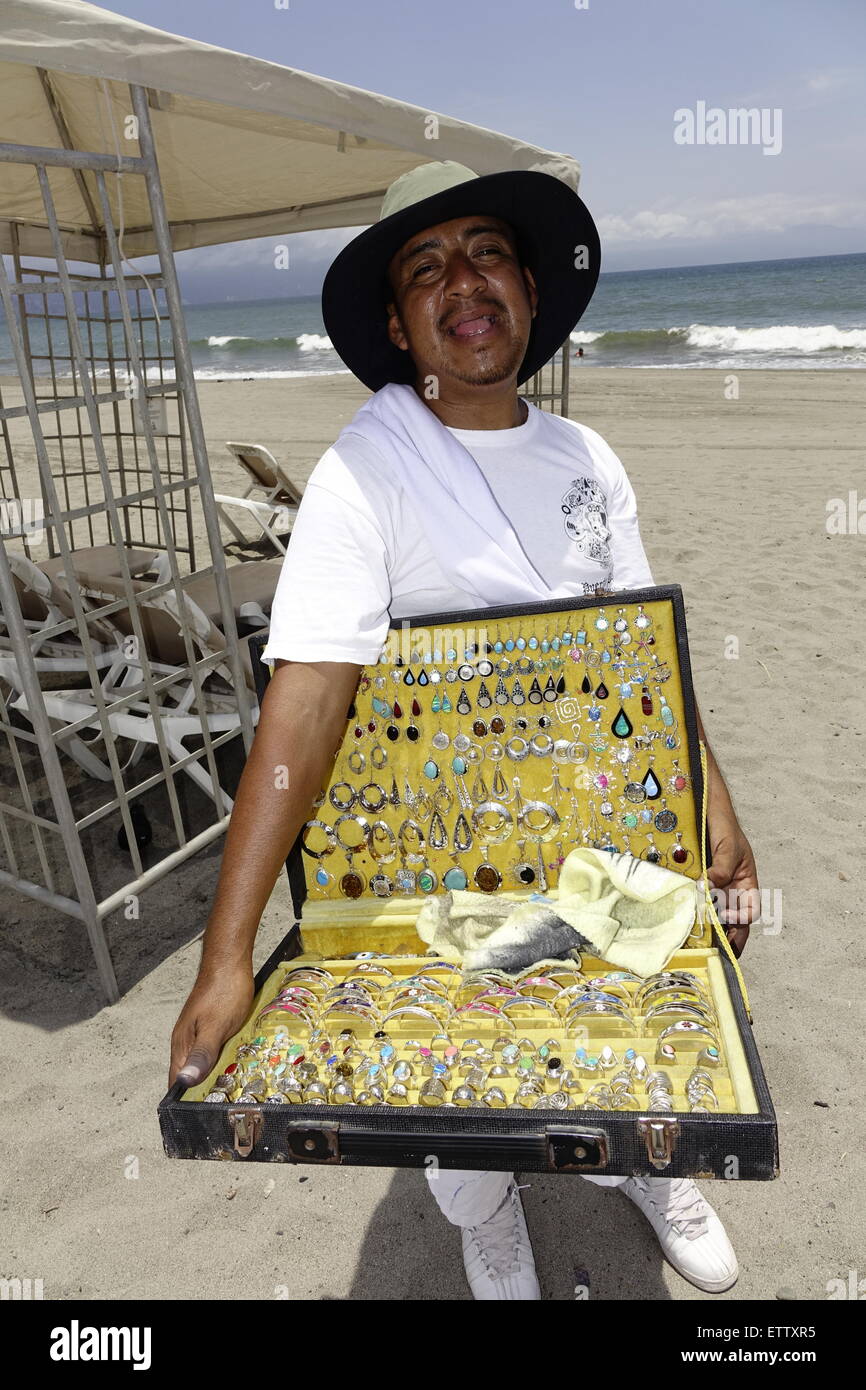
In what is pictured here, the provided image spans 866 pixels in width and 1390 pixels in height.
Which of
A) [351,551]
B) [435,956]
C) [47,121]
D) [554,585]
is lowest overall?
[435,956]

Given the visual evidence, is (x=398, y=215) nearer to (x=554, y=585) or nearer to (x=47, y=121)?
(x=554, y=585)

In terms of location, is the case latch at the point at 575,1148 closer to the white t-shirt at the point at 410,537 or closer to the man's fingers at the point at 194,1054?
the man's fingers at the point at 194,1054

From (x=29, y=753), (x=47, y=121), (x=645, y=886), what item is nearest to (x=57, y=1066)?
(x=645, y=886)

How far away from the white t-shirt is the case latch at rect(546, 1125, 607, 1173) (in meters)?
0.83

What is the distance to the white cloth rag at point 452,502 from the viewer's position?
1.63 metres

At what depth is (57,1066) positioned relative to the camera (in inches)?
107

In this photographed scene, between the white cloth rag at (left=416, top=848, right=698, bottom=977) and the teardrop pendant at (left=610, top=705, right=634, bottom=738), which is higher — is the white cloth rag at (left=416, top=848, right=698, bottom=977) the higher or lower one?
the lower one

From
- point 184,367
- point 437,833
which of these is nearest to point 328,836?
point 437,833

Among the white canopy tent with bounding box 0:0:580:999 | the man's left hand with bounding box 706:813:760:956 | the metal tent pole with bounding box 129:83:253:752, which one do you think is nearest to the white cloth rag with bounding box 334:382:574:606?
the man's left hand with bounding box 706:813:760:956

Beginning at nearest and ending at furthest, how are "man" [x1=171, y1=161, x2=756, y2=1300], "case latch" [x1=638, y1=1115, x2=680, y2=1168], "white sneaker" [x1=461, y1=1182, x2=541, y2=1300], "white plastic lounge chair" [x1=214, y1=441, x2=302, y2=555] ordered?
"case latch" [x1=638, y1=1115, x2=680, y2=1168]
"man" [x1=171, y1=161, x2=756, y2=1300]
"white sneaker" [x1=461, y1=1182, x2=541, y2=1300]
"white plastic lounge chair" [x1=214, y1=441, x2=302, y2=555]

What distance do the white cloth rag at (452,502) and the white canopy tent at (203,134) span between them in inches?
53.4

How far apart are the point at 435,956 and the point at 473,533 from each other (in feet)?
2.75

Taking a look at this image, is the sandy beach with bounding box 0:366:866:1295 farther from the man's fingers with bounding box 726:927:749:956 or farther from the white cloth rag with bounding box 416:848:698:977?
the white cloth rag with bounding box 416:848:698:977

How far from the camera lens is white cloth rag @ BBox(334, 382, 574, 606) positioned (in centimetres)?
163
